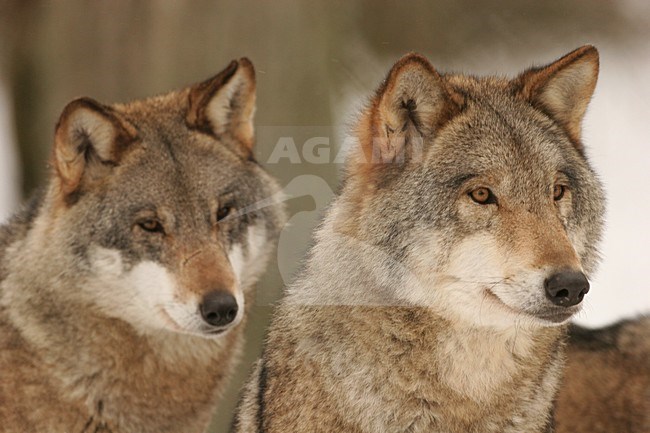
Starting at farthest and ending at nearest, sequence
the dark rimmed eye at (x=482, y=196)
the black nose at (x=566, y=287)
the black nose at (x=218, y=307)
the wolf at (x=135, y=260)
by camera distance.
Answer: the wolf at (x=135, y=260) < the black nose at (x=218, y=307) < the dark rimmed eye at (x=482, y=196) < the black nose at (x=566, y=287)

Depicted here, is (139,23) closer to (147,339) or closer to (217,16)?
(217,16)

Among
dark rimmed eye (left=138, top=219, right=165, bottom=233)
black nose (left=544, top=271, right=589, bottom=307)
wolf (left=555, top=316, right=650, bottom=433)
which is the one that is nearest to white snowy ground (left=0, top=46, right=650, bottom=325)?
wolf (left=555, top=316, right=650, bottom=433)

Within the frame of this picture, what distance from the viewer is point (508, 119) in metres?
1.71

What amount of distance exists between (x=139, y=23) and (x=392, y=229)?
3.98ft

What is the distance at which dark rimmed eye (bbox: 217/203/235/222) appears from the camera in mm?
2026

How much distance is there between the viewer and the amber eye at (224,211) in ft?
6.65

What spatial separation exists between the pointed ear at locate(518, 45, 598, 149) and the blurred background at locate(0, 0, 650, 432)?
0.12 m

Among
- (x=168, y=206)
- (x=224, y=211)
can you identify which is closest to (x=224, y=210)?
(x=224, y=211)

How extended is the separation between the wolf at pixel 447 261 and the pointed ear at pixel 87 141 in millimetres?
633

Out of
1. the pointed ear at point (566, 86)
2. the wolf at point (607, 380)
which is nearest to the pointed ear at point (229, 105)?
the pointed ear at point (566, 86)

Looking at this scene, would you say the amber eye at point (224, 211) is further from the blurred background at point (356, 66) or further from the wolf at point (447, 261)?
the wolf at point (447, 261)

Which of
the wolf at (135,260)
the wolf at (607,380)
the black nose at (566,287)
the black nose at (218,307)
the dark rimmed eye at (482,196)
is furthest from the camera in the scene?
the wolf at (607,380)

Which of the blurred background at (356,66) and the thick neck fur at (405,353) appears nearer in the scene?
the thick neck fur at (405,353)

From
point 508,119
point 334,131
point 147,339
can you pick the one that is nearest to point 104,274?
point 147,339
